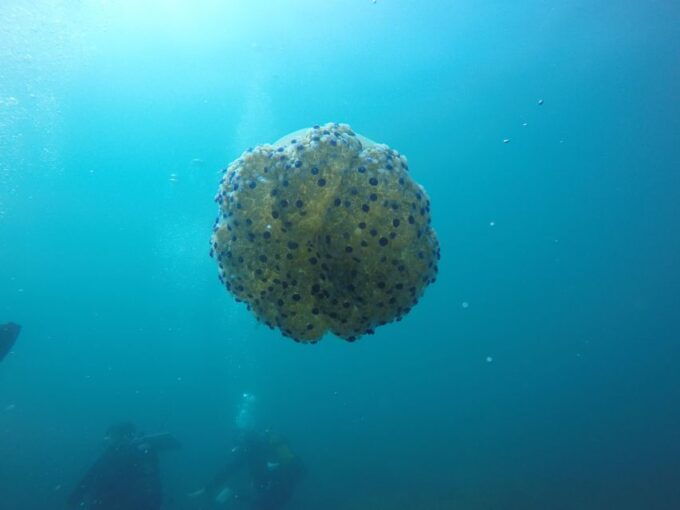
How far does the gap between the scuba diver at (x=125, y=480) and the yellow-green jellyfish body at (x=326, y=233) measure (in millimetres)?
15468

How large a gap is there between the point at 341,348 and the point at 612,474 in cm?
3338

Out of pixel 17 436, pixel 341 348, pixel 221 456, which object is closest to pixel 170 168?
pixel 341 348

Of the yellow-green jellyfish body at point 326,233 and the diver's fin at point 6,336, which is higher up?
the diver's fin at point 6,336

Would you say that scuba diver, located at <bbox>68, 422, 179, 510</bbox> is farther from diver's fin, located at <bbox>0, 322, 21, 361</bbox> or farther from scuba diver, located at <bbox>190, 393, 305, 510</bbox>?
diver's fin, located at <bbox>0, 322, 21, 361</bbox>

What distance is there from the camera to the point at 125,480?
16.4 meters

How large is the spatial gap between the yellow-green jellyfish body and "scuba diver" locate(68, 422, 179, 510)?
1547 cm

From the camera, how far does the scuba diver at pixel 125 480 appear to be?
16.2 m

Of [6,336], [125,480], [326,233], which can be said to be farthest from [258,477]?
[326,233]

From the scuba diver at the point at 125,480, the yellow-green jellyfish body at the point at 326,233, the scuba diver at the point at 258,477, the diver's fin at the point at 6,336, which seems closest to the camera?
the yellow-green jellyfish body at the point at 326,233

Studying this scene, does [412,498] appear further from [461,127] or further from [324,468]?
[461,127]

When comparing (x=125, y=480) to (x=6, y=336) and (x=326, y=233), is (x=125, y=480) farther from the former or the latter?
(x=326, y=233)

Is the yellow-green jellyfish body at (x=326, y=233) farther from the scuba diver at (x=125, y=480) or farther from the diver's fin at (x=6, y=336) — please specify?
the scuba diver at (x=125, y=480)

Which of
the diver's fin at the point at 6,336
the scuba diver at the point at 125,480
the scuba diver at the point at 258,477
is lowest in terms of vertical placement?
the scuba diver at the point at 125,480

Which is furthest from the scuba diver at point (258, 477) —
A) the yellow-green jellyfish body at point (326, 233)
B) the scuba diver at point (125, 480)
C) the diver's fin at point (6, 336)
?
the yellow-green jellyfish body at point (326, 233)
